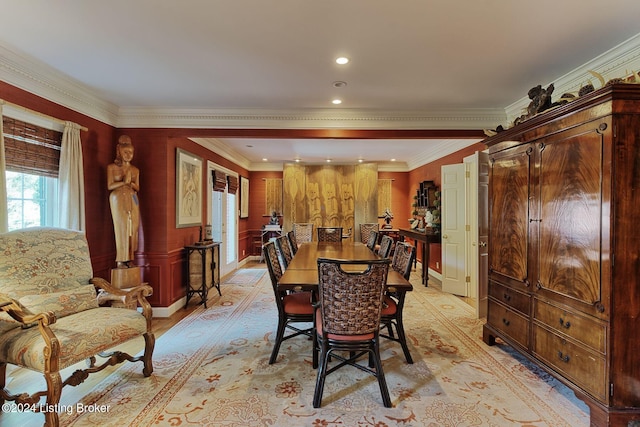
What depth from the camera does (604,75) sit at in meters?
2.47

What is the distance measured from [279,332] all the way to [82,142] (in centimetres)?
283

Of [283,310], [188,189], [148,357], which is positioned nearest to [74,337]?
[148,357]

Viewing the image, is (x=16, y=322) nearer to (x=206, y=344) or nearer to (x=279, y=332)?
(x=206, y=344)

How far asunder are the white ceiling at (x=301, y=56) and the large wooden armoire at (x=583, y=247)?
0.62 metres

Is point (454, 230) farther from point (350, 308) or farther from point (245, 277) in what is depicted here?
point (245, 277)

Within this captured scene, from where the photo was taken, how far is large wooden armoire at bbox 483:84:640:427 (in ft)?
5.70

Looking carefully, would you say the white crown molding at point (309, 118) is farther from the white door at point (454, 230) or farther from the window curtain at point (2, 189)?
the window curtain at point (2, 189)

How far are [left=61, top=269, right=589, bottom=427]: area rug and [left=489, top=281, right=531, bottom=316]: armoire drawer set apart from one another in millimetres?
503

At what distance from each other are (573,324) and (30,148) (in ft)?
14.5

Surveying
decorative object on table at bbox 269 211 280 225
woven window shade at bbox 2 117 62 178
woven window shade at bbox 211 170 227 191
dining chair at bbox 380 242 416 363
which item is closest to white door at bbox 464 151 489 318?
dining chair at bbox 380 242 416 363

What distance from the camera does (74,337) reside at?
1909 millimetres

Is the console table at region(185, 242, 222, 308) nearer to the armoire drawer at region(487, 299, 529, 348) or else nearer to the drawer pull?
the armoire drawer at region(487, 299, 529, 348)

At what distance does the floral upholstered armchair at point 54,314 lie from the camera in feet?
5.86

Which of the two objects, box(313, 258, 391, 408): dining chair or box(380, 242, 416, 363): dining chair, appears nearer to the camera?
box(313, 258, 391, 408): dining chair
